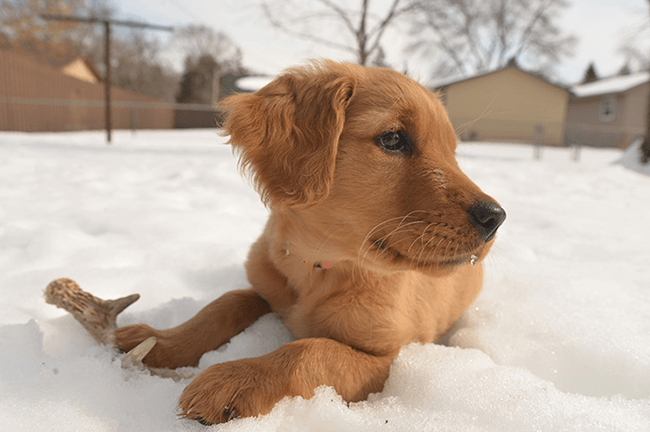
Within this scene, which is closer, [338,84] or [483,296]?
[338,84]

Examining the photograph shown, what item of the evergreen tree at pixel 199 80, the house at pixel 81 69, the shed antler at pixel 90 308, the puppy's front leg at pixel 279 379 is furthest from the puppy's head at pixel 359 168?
the evergreen tree at pixel 199 80

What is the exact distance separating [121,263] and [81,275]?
0.32m

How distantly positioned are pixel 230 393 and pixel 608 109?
37102 millimetres

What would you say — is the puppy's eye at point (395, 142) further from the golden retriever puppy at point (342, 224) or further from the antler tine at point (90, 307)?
the antler tine at point (90, 307)

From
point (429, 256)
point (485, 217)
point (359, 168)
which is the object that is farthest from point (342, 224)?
point (485, 217)

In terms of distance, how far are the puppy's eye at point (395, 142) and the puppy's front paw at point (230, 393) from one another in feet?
3.07

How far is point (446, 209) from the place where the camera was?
1.52 metres

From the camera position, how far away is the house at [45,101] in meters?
16.8

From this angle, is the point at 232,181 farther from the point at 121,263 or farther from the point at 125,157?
the point at 125,157

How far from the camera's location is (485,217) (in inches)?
58.4

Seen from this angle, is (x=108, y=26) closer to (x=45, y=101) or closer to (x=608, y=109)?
(x=45, y=101)

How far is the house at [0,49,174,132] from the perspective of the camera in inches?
663

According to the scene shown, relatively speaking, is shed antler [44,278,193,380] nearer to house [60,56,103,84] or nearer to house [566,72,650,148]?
house [566,72,650,148]

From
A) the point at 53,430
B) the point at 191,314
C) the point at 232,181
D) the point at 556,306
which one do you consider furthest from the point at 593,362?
the point at 232,181
